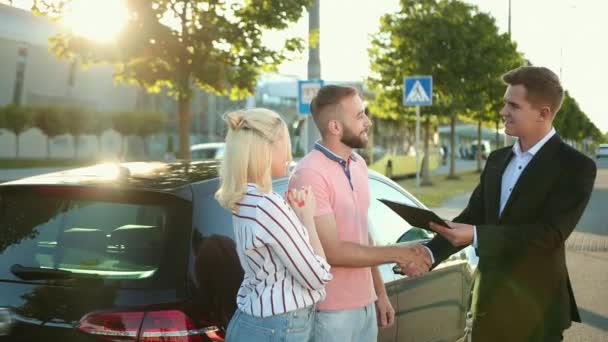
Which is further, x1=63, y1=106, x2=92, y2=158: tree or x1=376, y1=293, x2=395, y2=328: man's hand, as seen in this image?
x1=63, y1=106, x2=92, y2=158: tree

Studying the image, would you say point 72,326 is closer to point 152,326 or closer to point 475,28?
point 152,326

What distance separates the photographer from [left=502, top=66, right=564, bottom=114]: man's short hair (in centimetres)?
369

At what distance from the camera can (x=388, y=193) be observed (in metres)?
5.35

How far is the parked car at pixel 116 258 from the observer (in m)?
3.35

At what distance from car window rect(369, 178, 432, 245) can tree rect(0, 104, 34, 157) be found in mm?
52934

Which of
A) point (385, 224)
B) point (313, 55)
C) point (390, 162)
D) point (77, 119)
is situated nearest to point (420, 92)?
point (313, 55)

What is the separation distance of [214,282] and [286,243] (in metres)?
0.57

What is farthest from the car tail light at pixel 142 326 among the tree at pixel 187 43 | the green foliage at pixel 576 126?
the green foliage at pixel 576 126

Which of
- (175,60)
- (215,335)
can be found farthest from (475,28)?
(215,335)

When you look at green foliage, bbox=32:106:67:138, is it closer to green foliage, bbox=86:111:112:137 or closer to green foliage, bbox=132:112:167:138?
green foliage, bbox=86:111:112:137

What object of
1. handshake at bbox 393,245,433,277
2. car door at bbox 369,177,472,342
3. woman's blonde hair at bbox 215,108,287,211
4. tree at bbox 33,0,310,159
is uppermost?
tree at bbox 33,0,310,159

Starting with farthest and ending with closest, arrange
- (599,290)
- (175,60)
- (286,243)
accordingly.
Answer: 1. (175,60)
2. (599,290)
3. (286,243)

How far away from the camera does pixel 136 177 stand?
3957mm

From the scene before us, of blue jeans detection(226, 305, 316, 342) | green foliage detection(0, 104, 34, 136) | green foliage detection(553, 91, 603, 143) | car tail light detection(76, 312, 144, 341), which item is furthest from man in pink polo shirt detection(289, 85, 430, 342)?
green foliage detection(553, 91, 603, 143)
